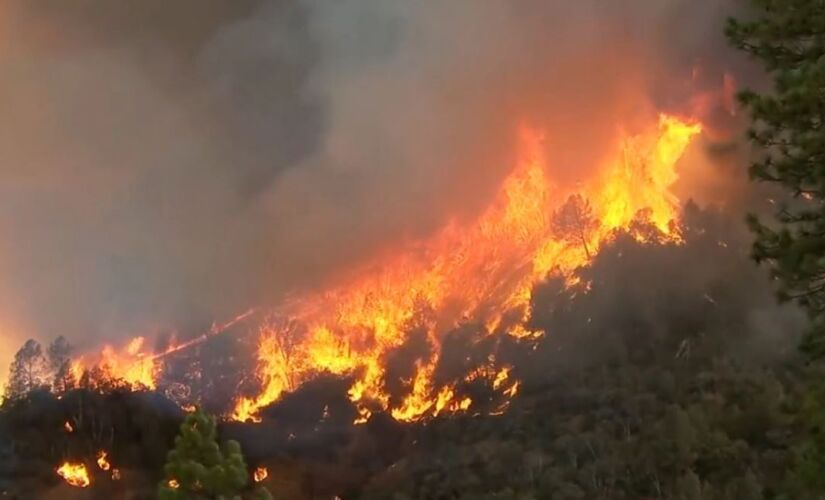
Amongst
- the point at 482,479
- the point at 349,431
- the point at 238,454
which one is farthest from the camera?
the point at 349,431

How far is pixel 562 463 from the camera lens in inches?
4865

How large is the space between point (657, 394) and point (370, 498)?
60.0 meters

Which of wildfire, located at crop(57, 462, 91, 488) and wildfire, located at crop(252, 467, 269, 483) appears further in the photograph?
wildfire, located at crop(252, 467, 269, 483)

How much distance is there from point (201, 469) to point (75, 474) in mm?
84786

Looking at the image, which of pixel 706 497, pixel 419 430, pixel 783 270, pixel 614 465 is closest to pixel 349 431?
pixel 419 430

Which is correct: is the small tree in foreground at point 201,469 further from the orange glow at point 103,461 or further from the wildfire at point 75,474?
the orange glow at point 103,461

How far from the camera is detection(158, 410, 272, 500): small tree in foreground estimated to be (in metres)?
33.2

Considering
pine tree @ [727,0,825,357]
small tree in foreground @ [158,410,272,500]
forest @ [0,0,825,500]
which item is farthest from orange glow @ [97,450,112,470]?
pine tree @ [727,0,825,357]

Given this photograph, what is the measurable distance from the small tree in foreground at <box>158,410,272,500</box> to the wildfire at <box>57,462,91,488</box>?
81.0 m

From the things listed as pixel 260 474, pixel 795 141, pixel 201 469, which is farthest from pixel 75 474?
pixel 795 141

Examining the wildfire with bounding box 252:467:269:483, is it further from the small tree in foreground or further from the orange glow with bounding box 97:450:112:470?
the small tree in foreground

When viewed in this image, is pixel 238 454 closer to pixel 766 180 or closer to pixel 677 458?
pixel 766 180

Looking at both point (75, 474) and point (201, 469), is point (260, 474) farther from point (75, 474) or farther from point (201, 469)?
point (201, 469)

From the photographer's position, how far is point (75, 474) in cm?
10812
